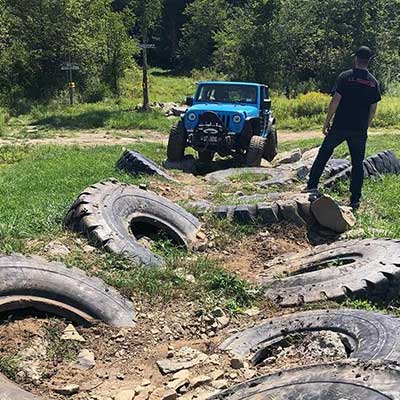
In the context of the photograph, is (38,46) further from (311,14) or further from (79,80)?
(311,14)

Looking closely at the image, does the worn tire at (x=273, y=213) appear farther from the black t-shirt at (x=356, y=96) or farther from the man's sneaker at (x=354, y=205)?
the black t-shirt at (x=356, y=96)

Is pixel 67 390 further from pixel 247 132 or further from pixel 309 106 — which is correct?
pixel 309 106

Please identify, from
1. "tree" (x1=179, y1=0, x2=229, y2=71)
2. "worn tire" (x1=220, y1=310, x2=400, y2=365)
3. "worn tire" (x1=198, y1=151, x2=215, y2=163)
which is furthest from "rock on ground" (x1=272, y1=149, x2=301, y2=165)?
"tree" (x1=179, y1=0, x2=229, y2=71)

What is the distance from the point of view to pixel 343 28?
3167 cm

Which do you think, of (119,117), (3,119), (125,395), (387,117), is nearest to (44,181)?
(125,395)

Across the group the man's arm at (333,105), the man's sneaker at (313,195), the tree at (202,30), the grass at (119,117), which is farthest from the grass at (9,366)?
the tree at (202,30)

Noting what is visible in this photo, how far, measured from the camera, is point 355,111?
281 inches

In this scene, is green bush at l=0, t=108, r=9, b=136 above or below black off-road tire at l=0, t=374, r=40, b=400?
below

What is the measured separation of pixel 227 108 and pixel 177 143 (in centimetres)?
111

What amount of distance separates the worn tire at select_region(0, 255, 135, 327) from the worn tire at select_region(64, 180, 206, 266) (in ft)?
2.35

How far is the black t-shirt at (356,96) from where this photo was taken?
23.4 ft

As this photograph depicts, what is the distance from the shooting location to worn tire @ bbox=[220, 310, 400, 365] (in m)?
3.53

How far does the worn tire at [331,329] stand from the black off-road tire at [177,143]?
740cm

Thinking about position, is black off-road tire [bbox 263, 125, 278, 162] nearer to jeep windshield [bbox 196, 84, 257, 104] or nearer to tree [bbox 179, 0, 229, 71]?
jeep windshield [bbox 196, 84, 257, 104]
